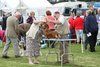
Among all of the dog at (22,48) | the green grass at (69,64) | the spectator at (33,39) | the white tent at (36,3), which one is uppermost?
the white tent at (36,3)

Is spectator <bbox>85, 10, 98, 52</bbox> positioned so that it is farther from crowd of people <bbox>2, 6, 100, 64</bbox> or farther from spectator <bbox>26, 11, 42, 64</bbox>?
spectator <bbox>26, 11, 42, 64</bbox>

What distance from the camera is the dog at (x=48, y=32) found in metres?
14.6

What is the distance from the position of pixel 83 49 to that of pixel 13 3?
16.4m

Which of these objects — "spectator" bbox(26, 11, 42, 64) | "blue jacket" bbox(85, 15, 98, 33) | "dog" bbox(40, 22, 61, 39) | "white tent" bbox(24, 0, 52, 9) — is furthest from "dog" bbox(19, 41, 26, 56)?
"white tent" bbox(24, 0, 52, 9)

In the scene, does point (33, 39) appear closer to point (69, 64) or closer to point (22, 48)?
point (69, 64)

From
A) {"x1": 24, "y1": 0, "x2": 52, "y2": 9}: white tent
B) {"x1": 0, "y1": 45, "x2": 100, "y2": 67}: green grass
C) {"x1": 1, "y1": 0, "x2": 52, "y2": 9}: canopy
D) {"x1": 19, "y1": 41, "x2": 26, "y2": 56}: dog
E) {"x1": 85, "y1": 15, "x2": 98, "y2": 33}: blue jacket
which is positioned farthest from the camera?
{"x1": 24, "y1": 0, "x2": 52, "y2": 9}: white tent

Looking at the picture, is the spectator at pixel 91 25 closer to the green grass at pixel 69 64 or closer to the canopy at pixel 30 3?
the green grass at pixel 69 64

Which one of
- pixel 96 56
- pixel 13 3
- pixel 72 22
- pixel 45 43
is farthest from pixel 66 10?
pixel 96 56

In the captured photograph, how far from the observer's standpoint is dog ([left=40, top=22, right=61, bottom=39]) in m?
14.6

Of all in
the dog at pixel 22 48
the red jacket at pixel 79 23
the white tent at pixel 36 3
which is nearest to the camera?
the dog at pixel 22 48

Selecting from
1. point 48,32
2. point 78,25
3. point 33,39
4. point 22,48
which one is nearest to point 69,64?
point 48,32

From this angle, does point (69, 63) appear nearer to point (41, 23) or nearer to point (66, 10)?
point (41, 23)

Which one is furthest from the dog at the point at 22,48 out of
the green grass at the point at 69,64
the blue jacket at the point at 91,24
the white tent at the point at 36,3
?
the white tent at the point at 36,3

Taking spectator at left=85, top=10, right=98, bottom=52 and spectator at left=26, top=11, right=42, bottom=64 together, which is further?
spectator at left=85, top=10, right=98, bottom=52
